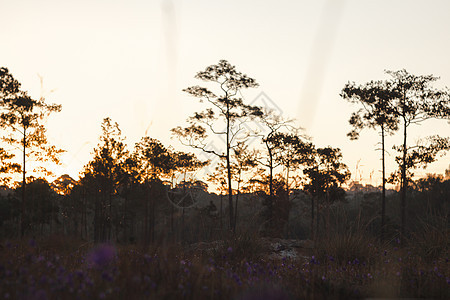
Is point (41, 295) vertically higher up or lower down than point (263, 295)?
higher up

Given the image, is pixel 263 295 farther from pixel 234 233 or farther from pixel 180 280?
pixel 234 233

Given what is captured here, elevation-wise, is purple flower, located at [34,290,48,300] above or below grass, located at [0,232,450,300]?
above

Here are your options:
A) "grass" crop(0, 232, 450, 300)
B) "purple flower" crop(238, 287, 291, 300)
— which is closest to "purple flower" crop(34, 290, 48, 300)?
"grass" crop(0, 232, 450, 300)

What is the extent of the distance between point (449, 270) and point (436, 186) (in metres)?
43.4

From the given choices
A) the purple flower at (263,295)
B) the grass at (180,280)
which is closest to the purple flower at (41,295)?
the grass at (180,280)

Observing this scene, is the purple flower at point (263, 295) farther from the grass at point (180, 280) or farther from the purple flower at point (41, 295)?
the purple flower at point (41, 295)

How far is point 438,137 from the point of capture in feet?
68.4

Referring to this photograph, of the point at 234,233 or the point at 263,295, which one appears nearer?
the point at 263,295

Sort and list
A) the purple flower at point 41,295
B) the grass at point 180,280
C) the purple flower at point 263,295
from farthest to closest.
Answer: the purple flower at point 263,295, the grass at point 180,280, the purple flower at point 41,295

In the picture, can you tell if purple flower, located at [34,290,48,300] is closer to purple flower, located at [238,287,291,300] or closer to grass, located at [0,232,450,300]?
grass, located at [0,232,450,300]

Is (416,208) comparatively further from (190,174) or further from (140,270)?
(140,270)

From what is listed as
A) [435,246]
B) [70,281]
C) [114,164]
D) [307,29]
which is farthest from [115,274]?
[114,164]

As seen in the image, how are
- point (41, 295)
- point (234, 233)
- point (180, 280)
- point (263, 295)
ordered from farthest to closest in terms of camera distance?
point (234, 233) → point (180, 280) → point (263, 295) → point (41, 295)

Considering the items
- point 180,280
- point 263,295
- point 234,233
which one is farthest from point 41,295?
point 234,233
